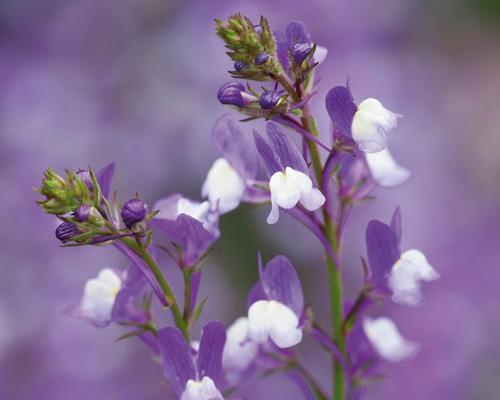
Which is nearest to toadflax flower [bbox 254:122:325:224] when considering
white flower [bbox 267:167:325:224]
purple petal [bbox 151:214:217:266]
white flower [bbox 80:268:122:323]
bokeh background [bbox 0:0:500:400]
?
white flower [bbox 267:167:325:224]

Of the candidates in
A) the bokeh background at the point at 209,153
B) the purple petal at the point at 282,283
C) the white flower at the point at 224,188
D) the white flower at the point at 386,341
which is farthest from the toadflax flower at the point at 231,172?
the bokeh background at the point at 209,153

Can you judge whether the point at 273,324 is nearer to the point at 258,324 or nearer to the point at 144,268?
the point at 258,324

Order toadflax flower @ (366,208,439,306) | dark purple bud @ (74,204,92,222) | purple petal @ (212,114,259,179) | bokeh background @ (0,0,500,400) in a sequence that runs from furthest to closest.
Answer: bokeh background @ (0,0,500,400) → purple petal @ (212,114,259,179) → toadflax flower @ (366,208,439,306) → dark purple bud @ (74,204,92,222)

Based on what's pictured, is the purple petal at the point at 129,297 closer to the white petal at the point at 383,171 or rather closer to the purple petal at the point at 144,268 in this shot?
the purple petal at the point at 144,268

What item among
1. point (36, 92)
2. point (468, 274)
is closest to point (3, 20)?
point (36, 92)

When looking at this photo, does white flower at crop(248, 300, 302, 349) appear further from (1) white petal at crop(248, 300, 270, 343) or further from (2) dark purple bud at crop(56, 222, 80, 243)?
(2) dark purple bud at crop(56, 222, 80, 243)

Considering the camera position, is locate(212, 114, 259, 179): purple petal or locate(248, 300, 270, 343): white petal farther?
locate(212, 114, 259, 179): purple petal

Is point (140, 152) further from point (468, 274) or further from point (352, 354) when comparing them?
point (352, 354)

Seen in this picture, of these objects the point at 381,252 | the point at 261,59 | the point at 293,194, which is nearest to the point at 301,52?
the point at 261,59

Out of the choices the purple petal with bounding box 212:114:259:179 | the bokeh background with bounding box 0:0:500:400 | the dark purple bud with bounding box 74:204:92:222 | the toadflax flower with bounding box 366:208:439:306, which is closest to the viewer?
the dark purple bud with bounding box 74:204:92:222
